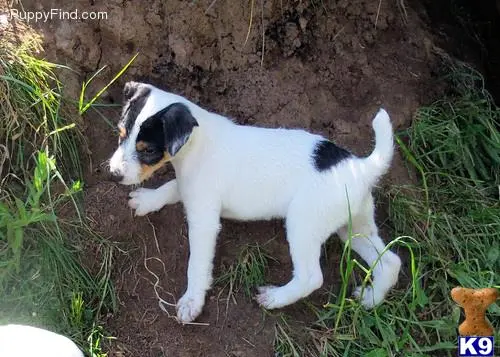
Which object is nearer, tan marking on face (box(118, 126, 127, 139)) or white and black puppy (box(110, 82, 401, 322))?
tan marking on face (box(118, 126, 127, 139))

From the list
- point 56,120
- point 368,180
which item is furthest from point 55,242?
point 368,180

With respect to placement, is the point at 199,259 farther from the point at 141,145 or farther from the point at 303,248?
the point at 141,145

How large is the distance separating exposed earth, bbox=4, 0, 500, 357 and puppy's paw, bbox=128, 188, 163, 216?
75 mm

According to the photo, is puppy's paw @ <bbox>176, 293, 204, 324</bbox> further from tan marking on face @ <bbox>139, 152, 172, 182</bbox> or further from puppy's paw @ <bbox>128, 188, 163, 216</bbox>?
tan marking on face @ <bbox>139, 152, 172, 182</bbox>

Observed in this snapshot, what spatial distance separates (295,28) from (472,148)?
135 cm

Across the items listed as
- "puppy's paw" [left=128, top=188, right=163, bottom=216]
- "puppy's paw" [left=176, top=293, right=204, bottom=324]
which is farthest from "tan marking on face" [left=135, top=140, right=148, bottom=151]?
"puppy's paw" [left=176, top=293, right=204, bottom=324]

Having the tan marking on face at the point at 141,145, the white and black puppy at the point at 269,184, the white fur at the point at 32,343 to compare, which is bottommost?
the white fur at the point at 32,343

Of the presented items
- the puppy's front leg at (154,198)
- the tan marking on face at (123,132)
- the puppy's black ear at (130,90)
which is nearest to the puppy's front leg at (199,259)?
the puppy's front leg at (154,198)

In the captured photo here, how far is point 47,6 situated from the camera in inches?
178

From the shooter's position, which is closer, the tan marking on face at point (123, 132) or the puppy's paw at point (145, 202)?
the tan marking on face at point (123, 132)

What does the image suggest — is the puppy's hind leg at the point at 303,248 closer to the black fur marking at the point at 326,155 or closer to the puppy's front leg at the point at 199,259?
the black fur marking at the point at 326,155

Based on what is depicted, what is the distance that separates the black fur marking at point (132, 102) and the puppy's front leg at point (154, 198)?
0.55 meters

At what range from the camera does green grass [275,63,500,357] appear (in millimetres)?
4188

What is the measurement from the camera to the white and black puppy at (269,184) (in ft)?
13.0
